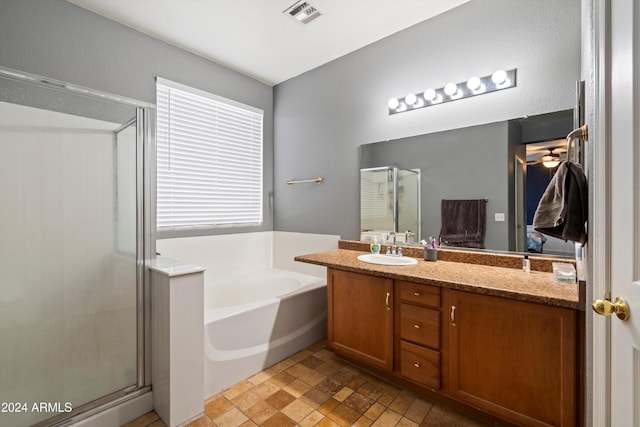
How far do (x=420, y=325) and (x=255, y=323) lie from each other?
115 centimetres

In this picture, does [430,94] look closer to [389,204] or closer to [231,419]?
[389,204]

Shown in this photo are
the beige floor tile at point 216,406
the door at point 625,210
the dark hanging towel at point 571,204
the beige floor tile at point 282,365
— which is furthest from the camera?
the beige floor tile at point 282,365

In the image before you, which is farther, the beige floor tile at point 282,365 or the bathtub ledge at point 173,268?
the beige floor tile at point 282,365

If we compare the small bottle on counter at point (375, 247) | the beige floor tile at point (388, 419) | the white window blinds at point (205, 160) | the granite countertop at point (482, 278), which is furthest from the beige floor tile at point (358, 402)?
the white window blinds at point (205, 160)

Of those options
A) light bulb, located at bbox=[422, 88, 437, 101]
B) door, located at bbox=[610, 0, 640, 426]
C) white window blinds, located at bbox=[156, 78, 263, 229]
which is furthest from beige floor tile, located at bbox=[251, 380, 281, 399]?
light bulb, located at bbox=[422, 88, 437, 101]

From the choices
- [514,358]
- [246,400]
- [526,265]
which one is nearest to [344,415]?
[246,400]

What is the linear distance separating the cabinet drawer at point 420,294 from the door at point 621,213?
0.79 m

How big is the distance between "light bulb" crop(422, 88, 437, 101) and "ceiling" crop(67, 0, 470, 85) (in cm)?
59

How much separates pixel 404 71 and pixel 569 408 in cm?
240

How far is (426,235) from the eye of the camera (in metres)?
2.29

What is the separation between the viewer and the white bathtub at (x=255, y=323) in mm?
1904

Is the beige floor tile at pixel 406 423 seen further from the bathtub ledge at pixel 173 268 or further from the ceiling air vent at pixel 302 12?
the ceiling air vent at pixel 302 12

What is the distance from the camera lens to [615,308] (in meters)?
0.78

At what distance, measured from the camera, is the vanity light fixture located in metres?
1.96
